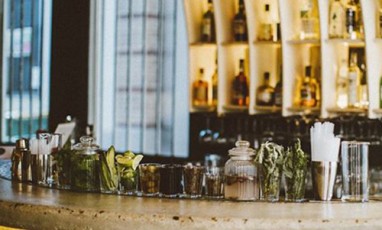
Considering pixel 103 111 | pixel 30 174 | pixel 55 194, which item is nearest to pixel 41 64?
pixel 103 111

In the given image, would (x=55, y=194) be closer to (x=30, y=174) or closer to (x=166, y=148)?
(x=30, y=174)

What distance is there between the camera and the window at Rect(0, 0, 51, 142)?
6781 mm

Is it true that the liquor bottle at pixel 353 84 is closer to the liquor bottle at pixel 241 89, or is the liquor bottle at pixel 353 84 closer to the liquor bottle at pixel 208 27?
the liquor bottle at pixel 241 89

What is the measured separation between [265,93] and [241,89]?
0.80 feet

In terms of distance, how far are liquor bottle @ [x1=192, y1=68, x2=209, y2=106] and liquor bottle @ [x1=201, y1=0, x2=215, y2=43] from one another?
240 millimetres

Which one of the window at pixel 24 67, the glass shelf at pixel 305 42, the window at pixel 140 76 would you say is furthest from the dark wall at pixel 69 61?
the glass shelf at pixel 305 42

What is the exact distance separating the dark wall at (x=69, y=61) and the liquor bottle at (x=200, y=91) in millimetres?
1358

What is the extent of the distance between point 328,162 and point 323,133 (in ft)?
0.36

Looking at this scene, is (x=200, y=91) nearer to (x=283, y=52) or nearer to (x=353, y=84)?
(x=283, y=52)

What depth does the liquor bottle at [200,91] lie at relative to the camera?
5.41 metres

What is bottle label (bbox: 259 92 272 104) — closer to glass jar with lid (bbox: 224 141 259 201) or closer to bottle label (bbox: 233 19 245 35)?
bottle label (bbox: 233 19 245 35)

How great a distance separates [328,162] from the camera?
262 centimetres

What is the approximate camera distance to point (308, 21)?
16.2 feet

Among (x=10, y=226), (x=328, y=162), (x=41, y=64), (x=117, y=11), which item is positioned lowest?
(x=10, y=226)
